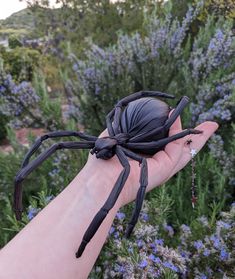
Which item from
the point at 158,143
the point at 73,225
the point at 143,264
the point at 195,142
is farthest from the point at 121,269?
the point at 195,142

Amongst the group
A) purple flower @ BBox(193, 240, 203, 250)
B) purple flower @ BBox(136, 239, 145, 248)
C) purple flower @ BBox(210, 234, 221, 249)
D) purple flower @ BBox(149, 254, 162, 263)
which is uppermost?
purple flower @ BBox(136, 239, 145, 248)

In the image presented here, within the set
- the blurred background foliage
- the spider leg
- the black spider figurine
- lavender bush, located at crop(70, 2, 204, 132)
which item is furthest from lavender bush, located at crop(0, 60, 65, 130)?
the spider leg

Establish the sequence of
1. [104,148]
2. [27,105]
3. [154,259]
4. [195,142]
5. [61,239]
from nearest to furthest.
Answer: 1. [61,239]
2. [154,259]
3. [104,148]
4. [195,142]
5. [27,105]

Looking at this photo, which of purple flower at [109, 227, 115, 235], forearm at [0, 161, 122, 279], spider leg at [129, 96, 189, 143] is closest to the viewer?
forearm at [0, 161, 122, 279]

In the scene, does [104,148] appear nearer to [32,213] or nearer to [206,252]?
[32,213]

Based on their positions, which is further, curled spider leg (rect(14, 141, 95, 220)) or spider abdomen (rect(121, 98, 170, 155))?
spider abdomen (rect(121, 98, 170, 155))

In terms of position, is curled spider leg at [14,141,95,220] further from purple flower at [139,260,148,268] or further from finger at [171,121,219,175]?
purple flower at [139,260,148,268]

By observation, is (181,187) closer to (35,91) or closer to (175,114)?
(175,114)

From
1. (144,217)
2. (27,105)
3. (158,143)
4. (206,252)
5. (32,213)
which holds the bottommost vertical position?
(206,252)
